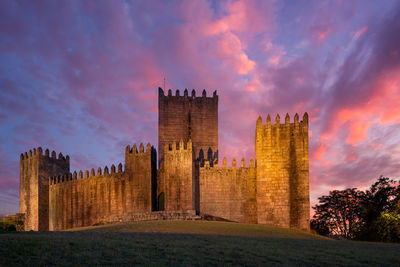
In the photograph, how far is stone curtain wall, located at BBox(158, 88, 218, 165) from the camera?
1582 inches

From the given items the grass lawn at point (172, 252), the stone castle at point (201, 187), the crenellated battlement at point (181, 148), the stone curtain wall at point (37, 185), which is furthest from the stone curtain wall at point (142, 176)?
the grass lawn at point (172, 252)

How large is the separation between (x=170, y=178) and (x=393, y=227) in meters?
15.0

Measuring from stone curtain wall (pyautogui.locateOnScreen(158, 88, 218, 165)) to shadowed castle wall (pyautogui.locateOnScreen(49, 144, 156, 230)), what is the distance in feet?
25.3

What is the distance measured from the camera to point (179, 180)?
29.3 metres

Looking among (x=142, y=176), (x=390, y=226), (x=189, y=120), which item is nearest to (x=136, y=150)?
(x=142, y=176)

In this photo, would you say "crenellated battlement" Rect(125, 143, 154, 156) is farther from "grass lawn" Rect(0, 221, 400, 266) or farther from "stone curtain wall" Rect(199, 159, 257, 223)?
"grass lawn" Rect(0, 221, 400, 266)

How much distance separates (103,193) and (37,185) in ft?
30.1

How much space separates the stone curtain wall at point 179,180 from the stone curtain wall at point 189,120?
1011cm

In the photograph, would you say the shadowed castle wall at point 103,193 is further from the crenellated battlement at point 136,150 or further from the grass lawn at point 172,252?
the grass lawn at point 172,252

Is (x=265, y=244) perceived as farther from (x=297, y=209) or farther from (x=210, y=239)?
(x=297, y=209)

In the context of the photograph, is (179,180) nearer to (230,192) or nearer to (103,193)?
(230,192)

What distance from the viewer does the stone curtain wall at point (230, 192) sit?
29.7 meters

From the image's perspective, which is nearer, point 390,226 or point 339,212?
point 390,226

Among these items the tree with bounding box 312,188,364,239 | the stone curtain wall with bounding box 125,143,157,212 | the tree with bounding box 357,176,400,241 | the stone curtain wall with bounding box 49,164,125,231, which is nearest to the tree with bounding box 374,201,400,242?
the tree with bounding box 357,176,400,241
